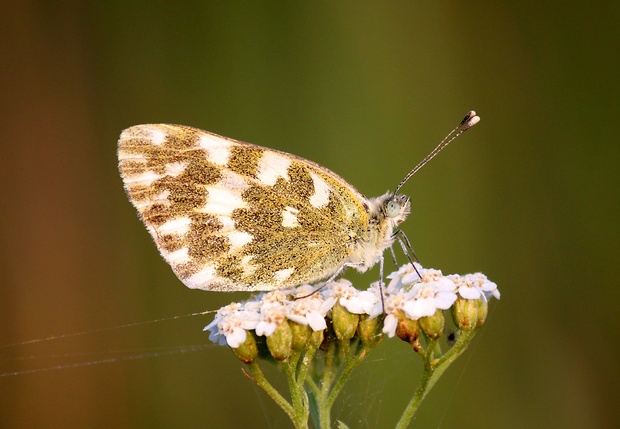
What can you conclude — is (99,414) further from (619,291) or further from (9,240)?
(619,291)

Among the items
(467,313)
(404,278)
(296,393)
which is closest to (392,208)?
(404,278)

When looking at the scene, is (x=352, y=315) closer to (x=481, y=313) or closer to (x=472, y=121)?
(x=481, y=313)

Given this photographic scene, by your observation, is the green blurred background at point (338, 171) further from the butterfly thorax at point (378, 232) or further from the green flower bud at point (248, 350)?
the green flower bud at point (248, 350)

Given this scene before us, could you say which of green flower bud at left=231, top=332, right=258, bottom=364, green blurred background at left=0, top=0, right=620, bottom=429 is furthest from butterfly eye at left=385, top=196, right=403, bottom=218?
green blurred background at left=0, top=0, right=620, bottom=429

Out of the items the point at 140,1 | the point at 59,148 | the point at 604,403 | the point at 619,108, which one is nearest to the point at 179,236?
the point at 59,148

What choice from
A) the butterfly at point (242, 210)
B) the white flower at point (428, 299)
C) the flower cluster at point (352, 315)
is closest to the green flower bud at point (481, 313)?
the flower cluster at point (352, 315)

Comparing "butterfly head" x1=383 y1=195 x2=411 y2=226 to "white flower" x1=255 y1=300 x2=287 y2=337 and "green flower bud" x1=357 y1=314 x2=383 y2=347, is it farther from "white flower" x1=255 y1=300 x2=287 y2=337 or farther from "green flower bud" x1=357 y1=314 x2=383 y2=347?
"white flower" x1=255 y1=300 x2=287 y2=337
